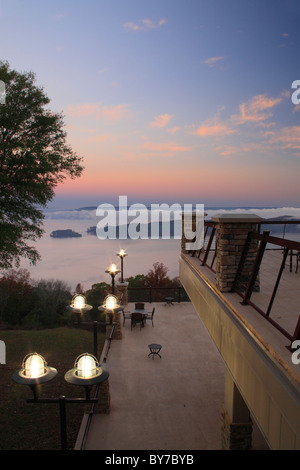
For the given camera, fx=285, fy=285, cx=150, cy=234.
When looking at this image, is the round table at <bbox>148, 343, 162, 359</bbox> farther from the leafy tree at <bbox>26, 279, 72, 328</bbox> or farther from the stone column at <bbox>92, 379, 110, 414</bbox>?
the leafy tree at <bbox>26, 279, 72, 328</bbox>

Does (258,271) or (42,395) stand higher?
(258,271)

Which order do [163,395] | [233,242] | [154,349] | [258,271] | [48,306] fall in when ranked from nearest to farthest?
[258,271] < [233,242] < [163,395] < [154,349] < [48,306]

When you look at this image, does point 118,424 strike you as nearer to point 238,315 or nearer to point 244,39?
point 238,315

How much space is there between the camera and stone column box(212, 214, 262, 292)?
4996 mm

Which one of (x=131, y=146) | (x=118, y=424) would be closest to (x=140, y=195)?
(x=131, y=146)

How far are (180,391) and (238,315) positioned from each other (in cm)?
613

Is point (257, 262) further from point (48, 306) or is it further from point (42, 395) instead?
point (48, 306)

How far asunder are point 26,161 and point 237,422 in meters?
11.6

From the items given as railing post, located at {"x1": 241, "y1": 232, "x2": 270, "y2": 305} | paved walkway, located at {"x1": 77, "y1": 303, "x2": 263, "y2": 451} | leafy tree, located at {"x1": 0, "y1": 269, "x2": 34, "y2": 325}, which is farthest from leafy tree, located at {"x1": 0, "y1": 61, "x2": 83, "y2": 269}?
railing post, located at {"x1": 241, "y1": 232, "x2": 270, "y2": 305}

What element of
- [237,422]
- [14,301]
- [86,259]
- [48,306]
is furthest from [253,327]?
[86,259]

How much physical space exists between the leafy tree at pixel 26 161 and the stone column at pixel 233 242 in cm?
938

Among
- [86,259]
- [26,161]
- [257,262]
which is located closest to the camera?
[257,262]

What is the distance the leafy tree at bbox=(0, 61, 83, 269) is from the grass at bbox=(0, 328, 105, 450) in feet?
14.1

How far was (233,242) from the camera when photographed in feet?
16.7
